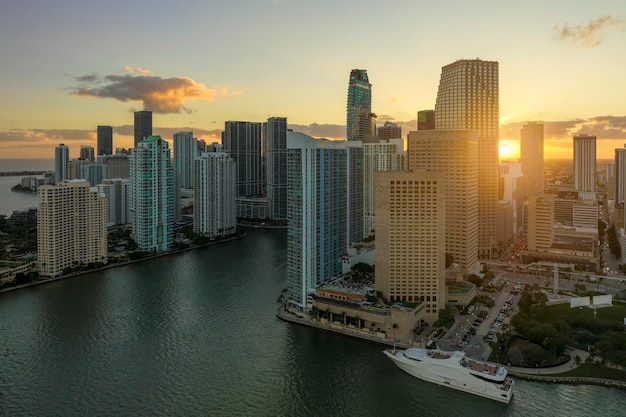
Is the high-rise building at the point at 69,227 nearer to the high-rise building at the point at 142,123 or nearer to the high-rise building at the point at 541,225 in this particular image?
the high-rise building at the point at 541,225

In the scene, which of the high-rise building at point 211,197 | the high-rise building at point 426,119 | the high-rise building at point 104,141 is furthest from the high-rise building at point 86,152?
the high-rise building at point 426,119

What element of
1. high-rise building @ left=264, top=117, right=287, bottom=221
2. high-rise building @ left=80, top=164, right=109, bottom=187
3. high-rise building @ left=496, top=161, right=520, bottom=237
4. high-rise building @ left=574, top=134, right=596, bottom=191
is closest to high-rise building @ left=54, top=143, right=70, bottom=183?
high-rise building @ left=80, top=164, right=109, bottom=187

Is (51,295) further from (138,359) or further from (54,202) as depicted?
(138,359)

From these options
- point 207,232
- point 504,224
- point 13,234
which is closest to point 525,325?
point 504,224

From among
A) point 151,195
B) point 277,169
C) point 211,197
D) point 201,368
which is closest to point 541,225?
point 201,368

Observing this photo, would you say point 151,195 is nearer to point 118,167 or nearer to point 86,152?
point 118,167

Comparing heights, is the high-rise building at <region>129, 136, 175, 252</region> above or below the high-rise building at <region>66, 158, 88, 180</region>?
below

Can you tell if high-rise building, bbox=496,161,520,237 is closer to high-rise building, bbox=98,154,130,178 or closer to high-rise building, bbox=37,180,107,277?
high-rise building, bbox=37,180,107,277
